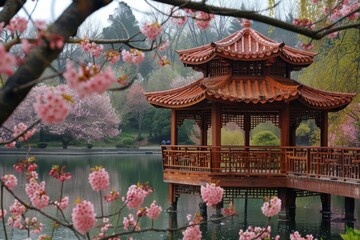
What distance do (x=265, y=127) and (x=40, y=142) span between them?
521 inches

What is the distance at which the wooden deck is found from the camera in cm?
1212

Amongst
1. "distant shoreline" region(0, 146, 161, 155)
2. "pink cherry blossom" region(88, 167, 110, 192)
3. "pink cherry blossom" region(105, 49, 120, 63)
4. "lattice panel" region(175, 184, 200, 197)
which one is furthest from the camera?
"distant shoreline" region(0, 146, 161, 155)

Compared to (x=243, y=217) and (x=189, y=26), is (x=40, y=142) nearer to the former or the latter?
(x=189, y=26)

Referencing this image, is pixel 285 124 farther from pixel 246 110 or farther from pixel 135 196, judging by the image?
pixel 135 196

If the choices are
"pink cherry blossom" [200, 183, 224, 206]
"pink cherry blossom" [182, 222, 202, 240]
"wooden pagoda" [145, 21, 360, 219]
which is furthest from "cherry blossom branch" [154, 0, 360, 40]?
"wooden pagoda" [145, 21, 360, 219]

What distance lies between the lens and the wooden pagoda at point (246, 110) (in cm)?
1321

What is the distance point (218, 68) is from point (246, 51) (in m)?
0.87

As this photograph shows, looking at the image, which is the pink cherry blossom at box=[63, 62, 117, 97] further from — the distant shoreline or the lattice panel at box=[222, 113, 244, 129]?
the distant shoreline

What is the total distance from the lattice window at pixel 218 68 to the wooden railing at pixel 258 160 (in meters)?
1.75

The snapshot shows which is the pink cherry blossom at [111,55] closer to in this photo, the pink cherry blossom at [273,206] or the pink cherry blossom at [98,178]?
the pink cherry blossom at [98,178]

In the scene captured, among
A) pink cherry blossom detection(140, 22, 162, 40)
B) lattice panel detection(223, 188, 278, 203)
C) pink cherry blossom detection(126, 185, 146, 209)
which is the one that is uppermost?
pink cherry blossom detection(140, 22, 162, 40)

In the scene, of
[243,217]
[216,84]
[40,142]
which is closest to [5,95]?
[216,84]

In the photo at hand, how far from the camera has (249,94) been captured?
1368 cm

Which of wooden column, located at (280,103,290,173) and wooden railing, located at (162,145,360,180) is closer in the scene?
wooden railing, located at (162,145,360,180)
